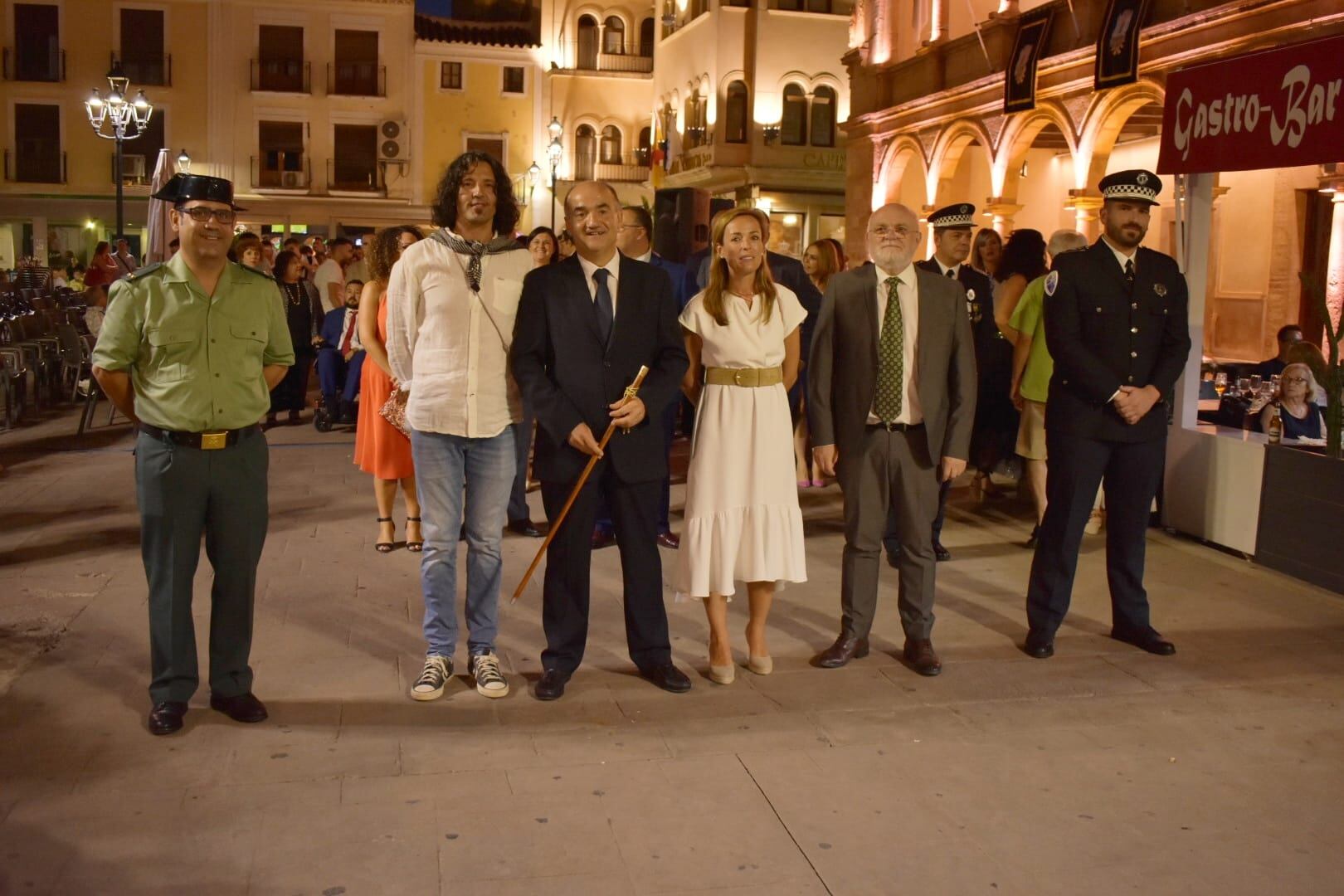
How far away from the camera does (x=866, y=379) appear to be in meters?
5.48

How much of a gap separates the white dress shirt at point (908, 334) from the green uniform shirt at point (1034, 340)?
2.35m

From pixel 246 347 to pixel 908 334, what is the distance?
103 inches

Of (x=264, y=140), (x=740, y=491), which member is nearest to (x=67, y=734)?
(x=740, y=491)

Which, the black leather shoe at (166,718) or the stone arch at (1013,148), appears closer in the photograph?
the black leather shoe at (166,718)

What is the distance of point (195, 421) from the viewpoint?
4.53m

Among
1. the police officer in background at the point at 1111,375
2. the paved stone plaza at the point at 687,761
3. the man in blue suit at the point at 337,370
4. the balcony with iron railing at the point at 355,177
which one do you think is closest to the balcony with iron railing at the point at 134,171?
the balcony with iron railing at the point at 355,177

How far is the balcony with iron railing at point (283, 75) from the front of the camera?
38.0 metres

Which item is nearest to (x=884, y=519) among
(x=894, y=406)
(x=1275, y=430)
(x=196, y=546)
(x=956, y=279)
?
(x=894, y=406)

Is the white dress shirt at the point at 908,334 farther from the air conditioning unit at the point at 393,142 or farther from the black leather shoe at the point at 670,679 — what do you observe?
the air conditioning unit at the point at 393,142

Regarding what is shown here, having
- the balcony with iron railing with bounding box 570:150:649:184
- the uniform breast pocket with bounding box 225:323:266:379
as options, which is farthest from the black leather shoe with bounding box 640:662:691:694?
the balcony with iron railing with bounding box 570:150:649:184

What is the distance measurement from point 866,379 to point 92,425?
967 centimetres

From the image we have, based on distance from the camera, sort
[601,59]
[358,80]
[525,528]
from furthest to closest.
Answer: [601,59] < [358,80] < [525,528]

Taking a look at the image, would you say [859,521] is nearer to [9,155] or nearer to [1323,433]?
[1323,433]

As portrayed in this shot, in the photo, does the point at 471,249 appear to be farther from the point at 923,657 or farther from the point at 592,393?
the point at 923,657
